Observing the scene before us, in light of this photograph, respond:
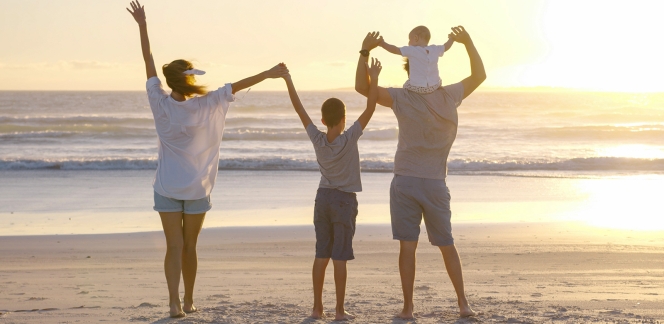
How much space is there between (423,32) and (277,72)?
903 mm

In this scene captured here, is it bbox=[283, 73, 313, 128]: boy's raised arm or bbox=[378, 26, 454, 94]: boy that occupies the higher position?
bbox=[378, 26, 454, 94]: boy

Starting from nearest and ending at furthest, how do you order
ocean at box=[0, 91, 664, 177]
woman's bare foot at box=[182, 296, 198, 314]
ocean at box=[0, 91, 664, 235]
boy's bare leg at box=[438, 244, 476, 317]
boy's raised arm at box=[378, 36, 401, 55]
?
boy's raised arm at box=[378, 36, 401, 55] < boy's bare leg at box=[438, 244, 476, 317] < woman's bare foot at box=[182, 296, 198, 314] < ocean at box=[0, 91, 664, 235] < ocean at box=[0, 91, 664, 177]

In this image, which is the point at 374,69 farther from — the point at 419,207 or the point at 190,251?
the point at 190,251

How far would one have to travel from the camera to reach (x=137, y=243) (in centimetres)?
718

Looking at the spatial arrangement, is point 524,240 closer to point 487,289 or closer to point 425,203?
point 487,289

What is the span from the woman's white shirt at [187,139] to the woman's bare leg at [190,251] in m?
0.17

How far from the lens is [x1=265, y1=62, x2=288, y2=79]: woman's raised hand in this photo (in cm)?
414


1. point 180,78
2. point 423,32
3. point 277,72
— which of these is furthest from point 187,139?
point 423,32

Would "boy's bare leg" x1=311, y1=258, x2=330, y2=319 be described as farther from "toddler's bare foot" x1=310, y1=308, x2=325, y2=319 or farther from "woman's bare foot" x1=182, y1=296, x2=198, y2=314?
"woman's bare foot" x1=182, y1=296, x2=198, y2=314

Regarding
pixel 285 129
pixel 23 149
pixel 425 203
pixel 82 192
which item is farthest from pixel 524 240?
pixel 285 129

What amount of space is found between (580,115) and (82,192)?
36137 millimetres

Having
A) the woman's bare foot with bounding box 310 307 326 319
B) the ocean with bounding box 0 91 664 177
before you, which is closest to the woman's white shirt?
the woman's bare foot with bounding box 310 307 326 319

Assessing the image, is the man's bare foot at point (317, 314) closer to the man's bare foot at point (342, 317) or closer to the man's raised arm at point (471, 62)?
the man's bare foot at point (342, 317)

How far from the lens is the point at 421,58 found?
4.07m
